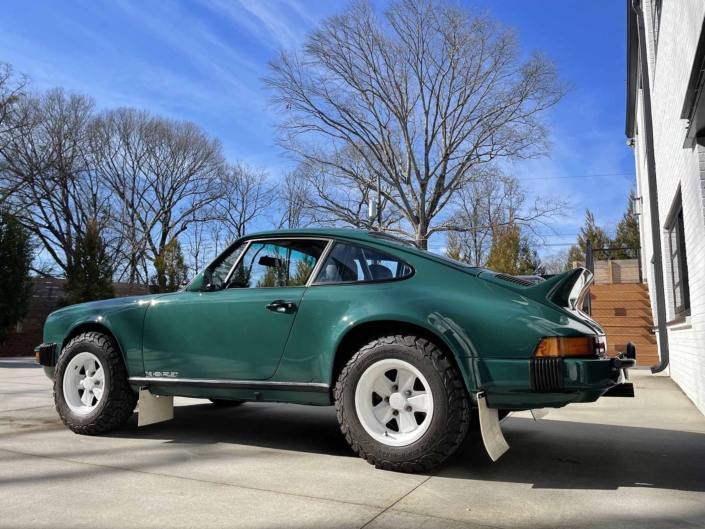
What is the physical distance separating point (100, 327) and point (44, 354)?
666 millimetres

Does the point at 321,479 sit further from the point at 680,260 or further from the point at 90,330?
the point at 680,260

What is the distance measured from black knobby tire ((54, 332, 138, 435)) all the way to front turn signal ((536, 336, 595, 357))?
2985mm

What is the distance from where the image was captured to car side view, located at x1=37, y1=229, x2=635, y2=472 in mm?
2965

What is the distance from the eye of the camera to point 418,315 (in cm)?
314

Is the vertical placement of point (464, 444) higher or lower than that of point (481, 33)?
lower

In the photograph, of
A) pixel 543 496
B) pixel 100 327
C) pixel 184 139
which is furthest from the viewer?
pixel 184 139

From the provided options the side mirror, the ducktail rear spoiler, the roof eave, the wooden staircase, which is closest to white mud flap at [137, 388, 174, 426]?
the side mirror

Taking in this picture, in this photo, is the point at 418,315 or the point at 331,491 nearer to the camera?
the point at 331,491

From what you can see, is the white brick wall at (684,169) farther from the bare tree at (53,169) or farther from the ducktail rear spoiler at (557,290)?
the bare tree at (53,169)

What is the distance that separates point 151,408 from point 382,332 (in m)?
1.94

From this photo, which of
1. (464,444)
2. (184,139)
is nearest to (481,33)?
(184,139)

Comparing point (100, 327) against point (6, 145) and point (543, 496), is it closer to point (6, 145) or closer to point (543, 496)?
point (543, 496)

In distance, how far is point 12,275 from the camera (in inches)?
844

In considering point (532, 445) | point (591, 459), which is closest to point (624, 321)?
point (532, 445)
